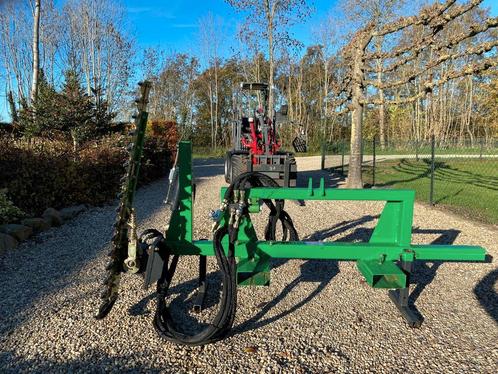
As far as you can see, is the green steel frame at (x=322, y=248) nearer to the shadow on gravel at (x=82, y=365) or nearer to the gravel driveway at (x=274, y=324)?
the gravel driveway at (x=274, y=324)

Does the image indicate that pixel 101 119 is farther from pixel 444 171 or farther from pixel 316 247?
pixel 444 171

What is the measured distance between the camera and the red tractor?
10.7 metres

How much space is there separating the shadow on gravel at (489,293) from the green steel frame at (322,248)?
0.77 m

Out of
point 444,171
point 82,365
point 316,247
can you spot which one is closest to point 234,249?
point 316,247

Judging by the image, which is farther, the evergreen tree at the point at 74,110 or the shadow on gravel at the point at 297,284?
the evergreen tree at the point at 74,110

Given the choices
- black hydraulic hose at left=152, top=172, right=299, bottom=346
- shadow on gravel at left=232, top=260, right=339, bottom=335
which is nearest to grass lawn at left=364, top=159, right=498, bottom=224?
shadow on gravel at left=232, top=260, right=339, bottom=335

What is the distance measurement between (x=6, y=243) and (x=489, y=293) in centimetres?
563

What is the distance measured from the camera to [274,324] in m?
3.23

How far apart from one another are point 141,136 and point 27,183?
16.9 feet

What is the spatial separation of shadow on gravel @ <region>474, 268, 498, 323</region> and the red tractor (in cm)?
626

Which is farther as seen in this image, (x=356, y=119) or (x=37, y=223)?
(x=356, y=119)

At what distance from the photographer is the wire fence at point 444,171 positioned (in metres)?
9.54

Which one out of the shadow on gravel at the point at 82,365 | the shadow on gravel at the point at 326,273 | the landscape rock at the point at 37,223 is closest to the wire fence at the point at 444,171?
the shadow on gravel at the point at 326,273

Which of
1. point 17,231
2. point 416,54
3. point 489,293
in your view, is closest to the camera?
point 489,293
